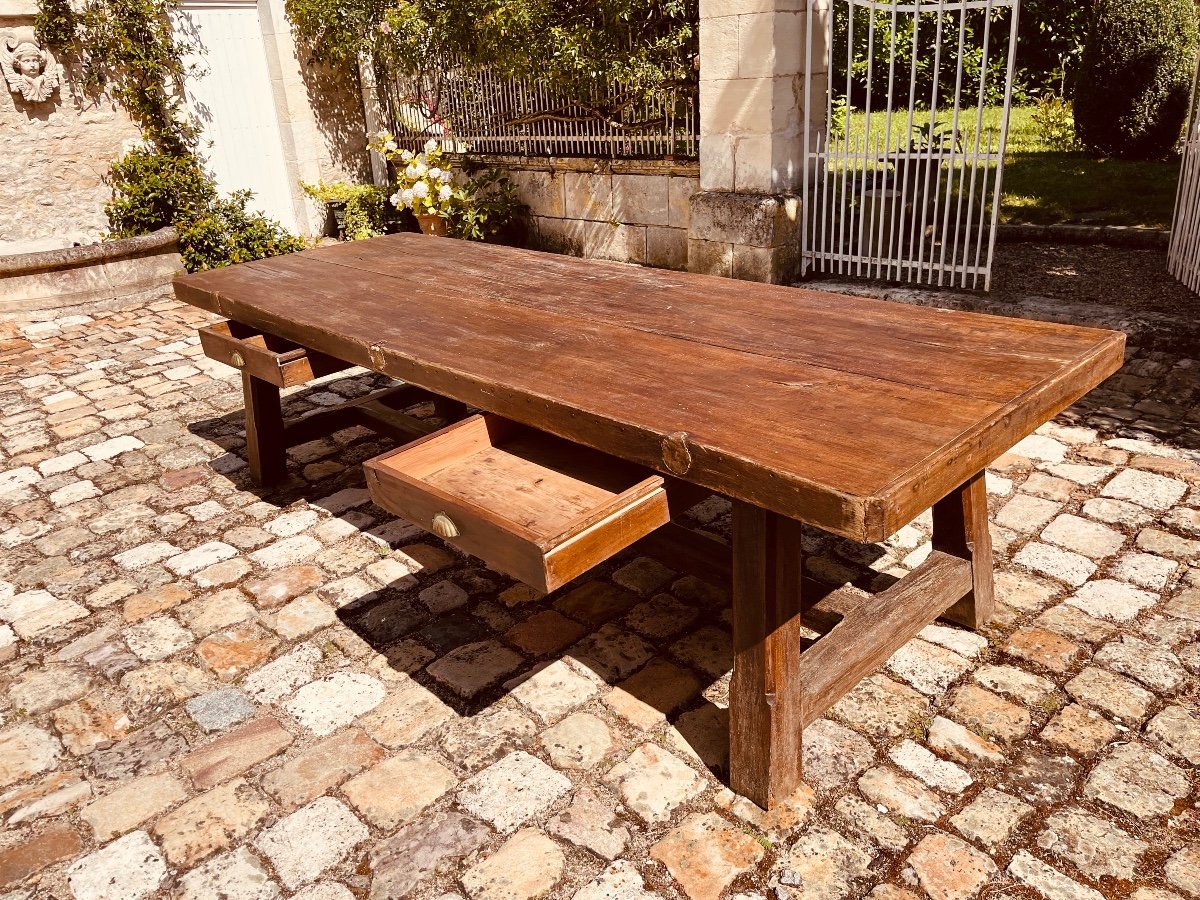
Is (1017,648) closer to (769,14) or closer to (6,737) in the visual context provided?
(6,737)

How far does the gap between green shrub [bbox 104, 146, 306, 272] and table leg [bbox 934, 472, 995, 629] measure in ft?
22.9

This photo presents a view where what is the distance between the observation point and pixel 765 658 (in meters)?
2.21

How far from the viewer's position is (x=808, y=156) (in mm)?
6203

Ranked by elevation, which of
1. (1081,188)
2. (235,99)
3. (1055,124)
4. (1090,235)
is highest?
(235,99)

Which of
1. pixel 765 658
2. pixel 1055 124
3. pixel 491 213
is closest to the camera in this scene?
pixel 765 658

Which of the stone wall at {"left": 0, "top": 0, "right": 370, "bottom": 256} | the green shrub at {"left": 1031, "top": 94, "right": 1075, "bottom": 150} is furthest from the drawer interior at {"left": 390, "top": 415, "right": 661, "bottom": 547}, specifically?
the green shrub at {"left": 1031, "top": 94, "right": 1075, "bottom": 150}

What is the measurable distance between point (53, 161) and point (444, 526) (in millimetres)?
A: 7635

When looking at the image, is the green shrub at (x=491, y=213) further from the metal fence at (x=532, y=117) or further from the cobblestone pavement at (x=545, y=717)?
the cobblestone pavement at (x=545, y=717)

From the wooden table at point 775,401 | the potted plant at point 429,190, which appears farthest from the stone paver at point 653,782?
the potted plant at point 429,190

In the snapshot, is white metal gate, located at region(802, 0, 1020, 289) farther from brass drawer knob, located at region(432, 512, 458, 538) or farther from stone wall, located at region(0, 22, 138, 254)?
stone wall, located at region(0, 22, 138, 254)

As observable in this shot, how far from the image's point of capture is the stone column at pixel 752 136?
5.89 metres

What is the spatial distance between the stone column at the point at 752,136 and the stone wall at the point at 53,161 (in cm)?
532

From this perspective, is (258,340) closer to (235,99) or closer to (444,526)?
(444,526)

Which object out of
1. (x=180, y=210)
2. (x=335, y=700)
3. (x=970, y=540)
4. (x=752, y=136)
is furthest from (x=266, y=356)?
(x=180, y=210)
